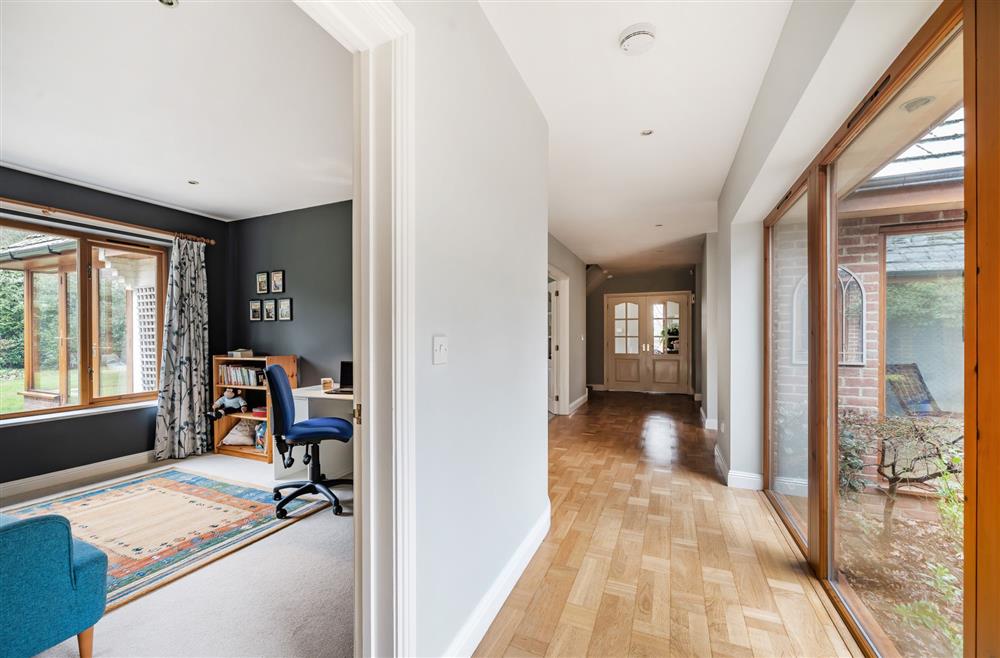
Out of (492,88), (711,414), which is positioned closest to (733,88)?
(492,88)

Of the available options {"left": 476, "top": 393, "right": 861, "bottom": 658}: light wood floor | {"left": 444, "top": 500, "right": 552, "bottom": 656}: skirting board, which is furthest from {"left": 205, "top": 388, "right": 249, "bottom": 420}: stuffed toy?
{"left": 444, "top": 500, "right": 552, "bottom": 656}: skirting board

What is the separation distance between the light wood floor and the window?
13.8 ft

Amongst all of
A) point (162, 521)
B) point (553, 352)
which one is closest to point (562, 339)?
point (553, 352)

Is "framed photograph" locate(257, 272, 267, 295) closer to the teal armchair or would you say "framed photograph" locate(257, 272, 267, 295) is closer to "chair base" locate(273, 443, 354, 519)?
"chair base" locate(273, 443, 354, 519)

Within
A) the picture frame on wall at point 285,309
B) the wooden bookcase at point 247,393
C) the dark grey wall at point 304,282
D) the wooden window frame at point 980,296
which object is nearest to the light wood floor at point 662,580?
the wooden window frame at point 980,296

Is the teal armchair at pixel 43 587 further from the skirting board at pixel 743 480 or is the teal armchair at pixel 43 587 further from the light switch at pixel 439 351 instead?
the skirting board at pixel 743 480

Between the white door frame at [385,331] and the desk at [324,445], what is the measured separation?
2.23m

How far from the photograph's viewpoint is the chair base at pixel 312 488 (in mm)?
2820

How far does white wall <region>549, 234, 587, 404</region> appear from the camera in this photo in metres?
6.10

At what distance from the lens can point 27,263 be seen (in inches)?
134

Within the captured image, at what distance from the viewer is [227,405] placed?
426cm

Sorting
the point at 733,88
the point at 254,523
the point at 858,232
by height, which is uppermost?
the point at 733,88

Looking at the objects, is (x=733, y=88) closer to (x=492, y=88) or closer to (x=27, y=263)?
(x=492, y=88)

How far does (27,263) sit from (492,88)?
4.22 meters
